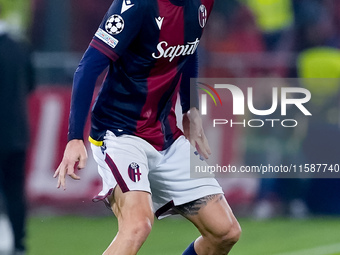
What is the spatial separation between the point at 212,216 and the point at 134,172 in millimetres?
540

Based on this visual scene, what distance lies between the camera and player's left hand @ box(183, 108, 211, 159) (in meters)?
5.31

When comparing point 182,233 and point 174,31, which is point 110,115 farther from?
point 182,233

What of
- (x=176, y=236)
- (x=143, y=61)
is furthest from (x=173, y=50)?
(x=176, y=236)

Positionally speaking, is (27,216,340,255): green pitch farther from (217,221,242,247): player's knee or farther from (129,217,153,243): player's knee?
(129,217,153,243): player's knee

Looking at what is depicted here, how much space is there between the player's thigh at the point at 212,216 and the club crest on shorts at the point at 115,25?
105 cm

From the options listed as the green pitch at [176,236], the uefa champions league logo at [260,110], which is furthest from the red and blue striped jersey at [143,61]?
the uefa champions league logo at [260,110]

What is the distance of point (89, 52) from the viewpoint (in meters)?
4.58

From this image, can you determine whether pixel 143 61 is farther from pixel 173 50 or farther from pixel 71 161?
pixel 71 161

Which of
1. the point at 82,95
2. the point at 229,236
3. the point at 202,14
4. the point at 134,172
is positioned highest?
the point at 202,14

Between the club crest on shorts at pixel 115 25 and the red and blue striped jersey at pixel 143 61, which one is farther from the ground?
the club crest on shorts at pixel 115 25

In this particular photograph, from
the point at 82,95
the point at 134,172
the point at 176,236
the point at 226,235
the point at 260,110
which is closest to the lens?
the point at 82,95

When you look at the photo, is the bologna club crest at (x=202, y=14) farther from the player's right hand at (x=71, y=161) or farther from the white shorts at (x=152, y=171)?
the player's right hand at (x=71, y=161)

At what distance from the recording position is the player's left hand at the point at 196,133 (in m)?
5.31

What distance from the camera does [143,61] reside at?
4781mm
